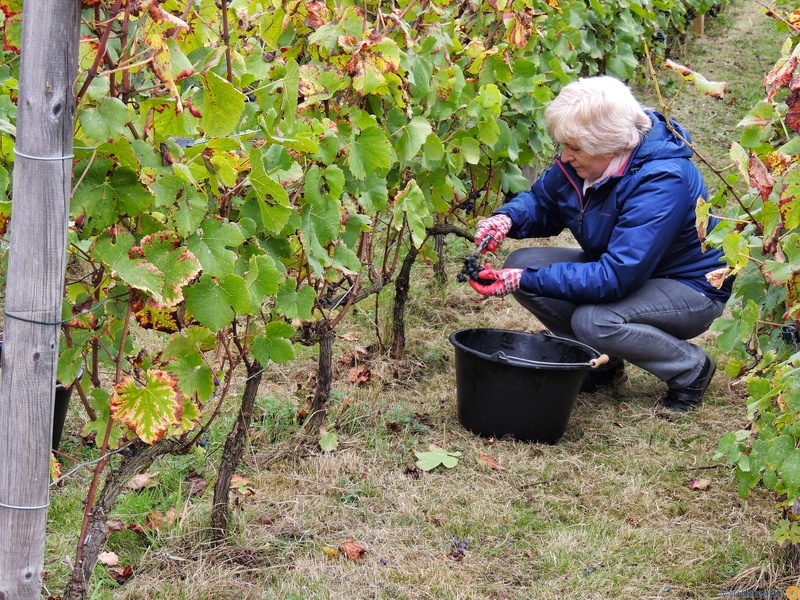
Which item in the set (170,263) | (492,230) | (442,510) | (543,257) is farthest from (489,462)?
(170,263)

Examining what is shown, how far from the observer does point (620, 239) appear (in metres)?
3.25

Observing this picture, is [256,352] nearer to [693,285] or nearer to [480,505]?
[480,505]

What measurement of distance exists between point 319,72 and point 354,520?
1.35m

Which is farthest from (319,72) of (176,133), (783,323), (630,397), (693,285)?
(630,397)

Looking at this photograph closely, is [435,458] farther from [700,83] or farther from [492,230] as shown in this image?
[700,83]

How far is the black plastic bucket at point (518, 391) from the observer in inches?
123

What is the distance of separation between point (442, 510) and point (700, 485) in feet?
2.93

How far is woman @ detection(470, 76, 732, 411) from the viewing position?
3.22 metres

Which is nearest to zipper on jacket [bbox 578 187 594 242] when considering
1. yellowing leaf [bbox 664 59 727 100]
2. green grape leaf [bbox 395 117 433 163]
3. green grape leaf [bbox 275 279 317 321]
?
green grape leaf [bbox 395 117 433 163]

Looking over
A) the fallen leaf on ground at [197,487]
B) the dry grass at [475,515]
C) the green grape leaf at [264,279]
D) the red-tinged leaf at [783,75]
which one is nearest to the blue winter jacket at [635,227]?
the dry grass at [475,515]

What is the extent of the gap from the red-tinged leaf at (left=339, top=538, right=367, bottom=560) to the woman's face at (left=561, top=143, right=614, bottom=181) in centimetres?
167

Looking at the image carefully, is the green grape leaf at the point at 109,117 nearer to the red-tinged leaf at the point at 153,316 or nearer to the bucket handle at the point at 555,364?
the red-tinged leaf at the point at 153,316

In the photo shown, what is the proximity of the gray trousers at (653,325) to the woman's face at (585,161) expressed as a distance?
505mm

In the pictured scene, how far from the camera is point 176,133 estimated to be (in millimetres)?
1706
